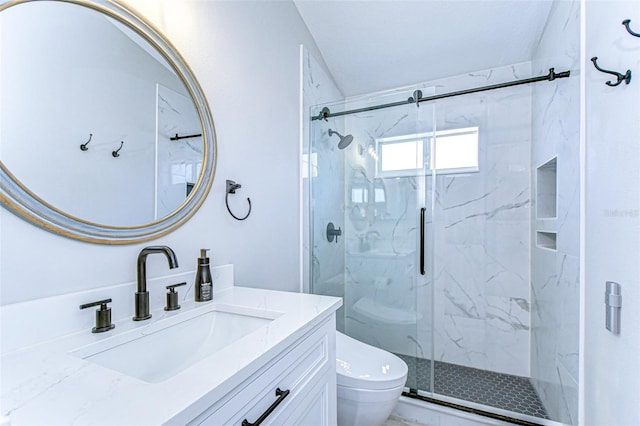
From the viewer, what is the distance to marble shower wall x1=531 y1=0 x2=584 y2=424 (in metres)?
1.47

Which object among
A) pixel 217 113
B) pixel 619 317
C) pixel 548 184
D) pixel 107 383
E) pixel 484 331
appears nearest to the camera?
pixel 107 383

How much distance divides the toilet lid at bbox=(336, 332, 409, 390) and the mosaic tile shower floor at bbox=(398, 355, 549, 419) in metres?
0.45

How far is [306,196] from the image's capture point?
6.73ft

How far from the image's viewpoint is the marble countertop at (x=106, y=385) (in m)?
0.45

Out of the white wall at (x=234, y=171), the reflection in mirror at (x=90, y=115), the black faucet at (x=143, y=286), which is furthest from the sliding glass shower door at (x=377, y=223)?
the black faucet at (x=143, y=286)

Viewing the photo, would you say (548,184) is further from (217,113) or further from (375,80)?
(217,113)

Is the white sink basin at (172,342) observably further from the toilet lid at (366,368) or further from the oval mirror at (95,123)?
the toilet lid at (366,368)

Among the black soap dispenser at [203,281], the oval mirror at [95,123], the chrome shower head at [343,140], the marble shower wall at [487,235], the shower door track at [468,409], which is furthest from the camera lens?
the marble shower wall at [487,235]

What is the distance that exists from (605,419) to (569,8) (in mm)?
1896

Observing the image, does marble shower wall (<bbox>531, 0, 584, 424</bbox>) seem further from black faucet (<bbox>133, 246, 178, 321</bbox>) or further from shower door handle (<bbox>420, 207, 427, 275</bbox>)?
black faucet (<bbox>133, 246, 178, 321</bbox>)

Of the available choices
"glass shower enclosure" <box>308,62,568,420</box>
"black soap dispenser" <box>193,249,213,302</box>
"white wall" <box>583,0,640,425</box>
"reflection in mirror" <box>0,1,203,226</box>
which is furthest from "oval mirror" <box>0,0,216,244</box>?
"white wall" <box>583,0,640,425</box>

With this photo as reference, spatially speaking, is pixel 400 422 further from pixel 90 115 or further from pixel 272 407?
pixel 90 115

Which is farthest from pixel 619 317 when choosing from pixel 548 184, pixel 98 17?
pixel 98 17

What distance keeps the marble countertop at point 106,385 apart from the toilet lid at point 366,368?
72cm
